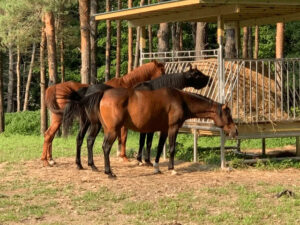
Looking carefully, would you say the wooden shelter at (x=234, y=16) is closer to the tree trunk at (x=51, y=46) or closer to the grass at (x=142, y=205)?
the grass at (x=142, y=205)

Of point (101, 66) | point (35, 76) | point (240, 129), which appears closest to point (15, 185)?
point (240, 129)

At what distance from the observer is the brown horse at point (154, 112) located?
10.5 metres

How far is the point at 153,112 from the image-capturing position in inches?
427

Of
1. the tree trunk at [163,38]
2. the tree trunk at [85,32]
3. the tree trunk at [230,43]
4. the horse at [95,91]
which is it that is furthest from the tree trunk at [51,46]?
the horse at [95,91]

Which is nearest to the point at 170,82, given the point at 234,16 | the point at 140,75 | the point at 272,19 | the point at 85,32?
the point at 140,75

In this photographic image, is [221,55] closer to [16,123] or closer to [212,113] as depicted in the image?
[212,113]

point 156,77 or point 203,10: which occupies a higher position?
point 203,10

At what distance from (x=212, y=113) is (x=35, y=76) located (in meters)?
37.3

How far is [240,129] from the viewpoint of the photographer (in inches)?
460

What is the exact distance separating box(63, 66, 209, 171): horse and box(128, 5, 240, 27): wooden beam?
1.25 m

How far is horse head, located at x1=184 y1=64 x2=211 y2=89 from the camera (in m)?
11.4

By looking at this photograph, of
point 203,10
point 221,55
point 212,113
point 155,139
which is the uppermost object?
point 203,10

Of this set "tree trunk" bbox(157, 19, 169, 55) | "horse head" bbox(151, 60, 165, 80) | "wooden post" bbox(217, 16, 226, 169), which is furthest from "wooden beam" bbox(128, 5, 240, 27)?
"tree trunk" bbox(157, 19, 169, 55)

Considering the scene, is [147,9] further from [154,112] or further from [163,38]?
[163,38]
